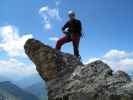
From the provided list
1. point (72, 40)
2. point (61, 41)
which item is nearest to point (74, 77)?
point (72, 40)

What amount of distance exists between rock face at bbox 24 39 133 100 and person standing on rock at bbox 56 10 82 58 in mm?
2088

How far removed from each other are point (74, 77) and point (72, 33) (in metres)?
5.55

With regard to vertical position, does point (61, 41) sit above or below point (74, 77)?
above

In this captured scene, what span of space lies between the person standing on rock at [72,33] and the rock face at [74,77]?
6.85ft

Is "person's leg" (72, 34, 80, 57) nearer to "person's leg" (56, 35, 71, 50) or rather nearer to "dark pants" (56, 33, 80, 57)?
"dark pants" (56, 33, 80, 57)

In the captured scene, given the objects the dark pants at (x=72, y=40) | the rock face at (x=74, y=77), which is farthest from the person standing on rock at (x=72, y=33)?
the rock face at (x=74, y=77)

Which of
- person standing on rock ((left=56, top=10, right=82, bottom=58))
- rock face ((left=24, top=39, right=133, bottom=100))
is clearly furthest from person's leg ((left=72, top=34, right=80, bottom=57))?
rock face ((left=24, top=39, right=133, bottom=100))

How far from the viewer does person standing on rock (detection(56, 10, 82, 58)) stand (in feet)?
58.0

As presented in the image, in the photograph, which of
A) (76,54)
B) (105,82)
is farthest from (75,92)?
(76,54)

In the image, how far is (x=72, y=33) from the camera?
59.5 feet

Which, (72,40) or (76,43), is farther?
(76,43)

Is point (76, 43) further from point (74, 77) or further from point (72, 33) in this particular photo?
point (74, 77)

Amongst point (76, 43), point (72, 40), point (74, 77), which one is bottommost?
point (74, 77)

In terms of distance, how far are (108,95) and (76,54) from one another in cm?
839
